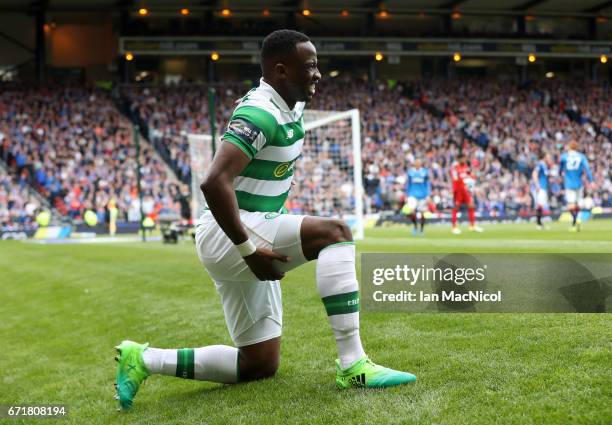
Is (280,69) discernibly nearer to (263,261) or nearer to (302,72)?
(302,72)

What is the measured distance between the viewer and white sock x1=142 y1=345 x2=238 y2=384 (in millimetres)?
4977

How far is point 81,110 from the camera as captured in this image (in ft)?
136

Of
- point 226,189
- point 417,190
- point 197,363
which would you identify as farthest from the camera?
point 417,190

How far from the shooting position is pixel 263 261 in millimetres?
4254

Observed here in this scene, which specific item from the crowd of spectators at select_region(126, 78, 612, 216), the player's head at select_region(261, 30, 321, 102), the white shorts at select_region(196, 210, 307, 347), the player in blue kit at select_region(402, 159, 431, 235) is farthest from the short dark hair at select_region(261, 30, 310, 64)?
the crowd of spectators at select_region(126, 78, 612, 216)

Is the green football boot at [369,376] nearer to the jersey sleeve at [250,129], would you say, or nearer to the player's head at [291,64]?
the jersey sleeve at [250,129]

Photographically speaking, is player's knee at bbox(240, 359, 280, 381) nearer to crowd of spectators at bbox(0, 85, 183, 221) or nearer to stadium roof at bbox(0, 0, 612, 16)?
crowd of spectators at bbox(0, 85, 183, 221)

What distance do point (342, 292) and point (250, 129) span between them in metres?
0.95

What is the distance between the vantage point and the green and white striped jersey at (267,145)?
428 cm

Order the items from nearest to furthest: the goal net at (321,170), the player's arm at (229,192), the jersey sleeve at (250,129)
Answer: the player's arm at (229,192), the jersey sleeve at (250,129), the goal net at (321,170)

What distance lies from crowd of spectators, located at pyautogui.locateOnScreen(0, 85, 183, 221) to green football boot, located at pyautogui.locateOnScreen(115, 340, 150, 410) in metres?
28.8

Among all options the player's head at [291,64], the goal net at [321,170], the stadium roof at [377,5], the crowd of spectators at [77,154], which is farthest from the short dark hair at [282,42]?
the stadium roof at [377,5]

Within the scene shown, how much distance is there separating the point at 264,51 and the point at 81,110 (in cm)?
3870

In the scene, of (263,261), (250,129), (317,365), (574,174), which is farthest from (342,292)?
(574,174)
